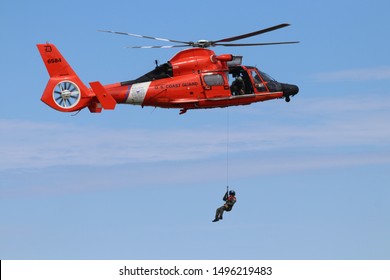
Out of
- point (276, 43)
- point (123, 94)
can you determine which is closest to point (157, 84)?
point (123, 94)

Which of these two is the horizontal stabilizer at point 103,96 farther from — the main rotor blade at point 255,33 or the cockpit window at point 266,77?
the cockpit window at point 266,77

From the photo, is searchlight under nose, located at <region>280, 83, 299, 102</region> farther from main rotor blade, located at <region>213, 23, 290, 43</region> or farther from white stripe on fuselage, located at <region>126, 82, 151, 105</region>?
white stripe on fuselage, located at <region>126, 82, 151, 105</region>

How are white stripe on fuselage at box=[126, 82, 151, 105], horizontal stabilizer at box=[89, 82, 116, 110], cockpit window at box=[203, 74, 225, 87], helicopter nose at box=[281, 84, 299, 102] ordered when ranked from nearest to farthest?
horizontal stabilizer at box=[89, 82, 116, 110], white stripe on fuselage at box=[126, 82, 151, 105], cockpit window at box=[203, 74, 225, 87], helicopter nose at box=[281, 84, 299, 102]

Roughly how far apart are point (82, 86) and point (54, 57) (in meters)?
1.82

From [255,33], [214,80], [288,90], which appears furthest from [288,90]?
[255,33]

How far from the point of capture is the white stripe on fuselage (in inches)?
2222

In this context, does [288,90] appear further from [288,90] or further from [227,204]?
[227,204]

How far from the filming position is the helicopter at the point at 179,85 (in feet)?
182

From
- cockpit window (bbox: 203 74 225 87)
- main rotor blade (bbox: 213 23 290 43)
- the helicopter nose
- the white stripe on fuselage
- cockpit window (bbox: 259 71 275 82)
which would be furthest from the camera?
the helicopter nose

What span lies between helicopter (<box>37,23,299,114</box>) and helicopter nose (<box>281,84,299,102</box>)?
0.73 m

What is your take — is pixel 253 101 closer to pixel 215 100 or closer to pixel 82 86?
pixel 215 100

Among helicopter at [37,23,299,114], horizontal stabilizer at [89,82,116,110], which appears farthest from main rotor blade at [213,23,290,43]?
horizontal stabilizer at [89,82,116,110]

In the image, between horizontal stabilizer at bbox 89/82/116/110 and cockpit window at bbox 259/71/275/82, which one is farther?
cockpit window at bbox 259/71/275/82

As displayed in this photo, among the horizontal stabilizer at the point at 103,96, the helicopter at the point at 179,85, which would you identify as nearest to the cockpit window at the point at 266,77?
the helicopter at the point at 179,85
